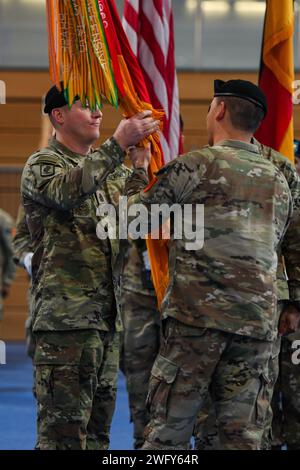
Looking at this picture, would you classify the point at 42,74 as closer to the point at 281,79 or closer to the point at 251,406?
the point at 281,79

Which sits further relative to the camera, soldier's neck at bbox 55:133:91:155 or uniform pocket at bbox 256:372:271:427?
soldier's neck at bbox 55:133:91:155

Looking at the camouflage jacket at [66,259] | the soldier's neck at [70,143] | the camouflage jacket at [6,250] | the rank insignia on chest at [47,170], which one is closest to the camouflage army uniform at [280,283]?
the camouflage jacket at [66,259]

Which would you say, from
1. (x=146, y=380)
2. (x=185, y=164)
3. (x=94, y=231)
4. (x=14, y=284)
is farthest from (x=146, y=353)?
(x=14, y=284)

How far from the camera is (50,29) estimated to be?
4.16m

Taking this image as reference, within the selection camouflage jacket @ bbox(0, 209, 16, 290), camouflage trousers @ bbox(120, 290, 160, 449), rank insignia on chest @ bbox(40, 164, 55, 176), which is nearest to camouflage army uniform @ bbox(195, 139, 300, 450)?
rank insignia on chest @ bbox(40, 164, 55, 176)

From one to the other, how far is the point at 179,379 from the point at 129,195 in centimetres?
72

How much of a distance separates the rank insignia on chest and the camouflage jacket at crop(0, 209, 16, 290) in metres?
5.23

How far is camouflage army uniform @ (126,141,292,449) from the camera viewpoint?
3.97 meters

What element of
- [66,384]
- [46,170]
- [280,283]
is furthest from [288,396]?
[46,170]

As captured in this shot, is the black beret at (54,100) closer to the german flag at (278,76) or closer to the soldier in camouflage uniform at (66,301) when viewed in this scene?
the soldier in camouflage uniform at (66,301)

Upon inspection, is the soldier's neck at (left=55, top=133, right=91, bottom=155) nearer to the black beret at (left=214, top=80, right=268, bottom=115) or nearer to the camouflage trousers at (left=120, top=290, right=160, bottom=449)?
the black beret at (left=214, top=80, right=268, bottom=115)

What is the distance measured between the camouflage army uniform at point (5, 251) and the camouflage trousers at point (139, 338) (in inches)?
138

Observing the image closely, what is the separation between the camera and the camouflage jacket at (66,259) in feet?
14.4

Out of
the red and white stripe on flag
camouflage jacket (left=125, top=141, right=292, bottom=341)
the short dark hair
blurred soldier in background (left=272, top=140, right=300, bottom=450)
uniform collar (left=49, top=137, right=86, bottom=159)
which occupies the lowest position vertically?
blurred soldier in background (left=272, top=140, right=300, bottom=450)
